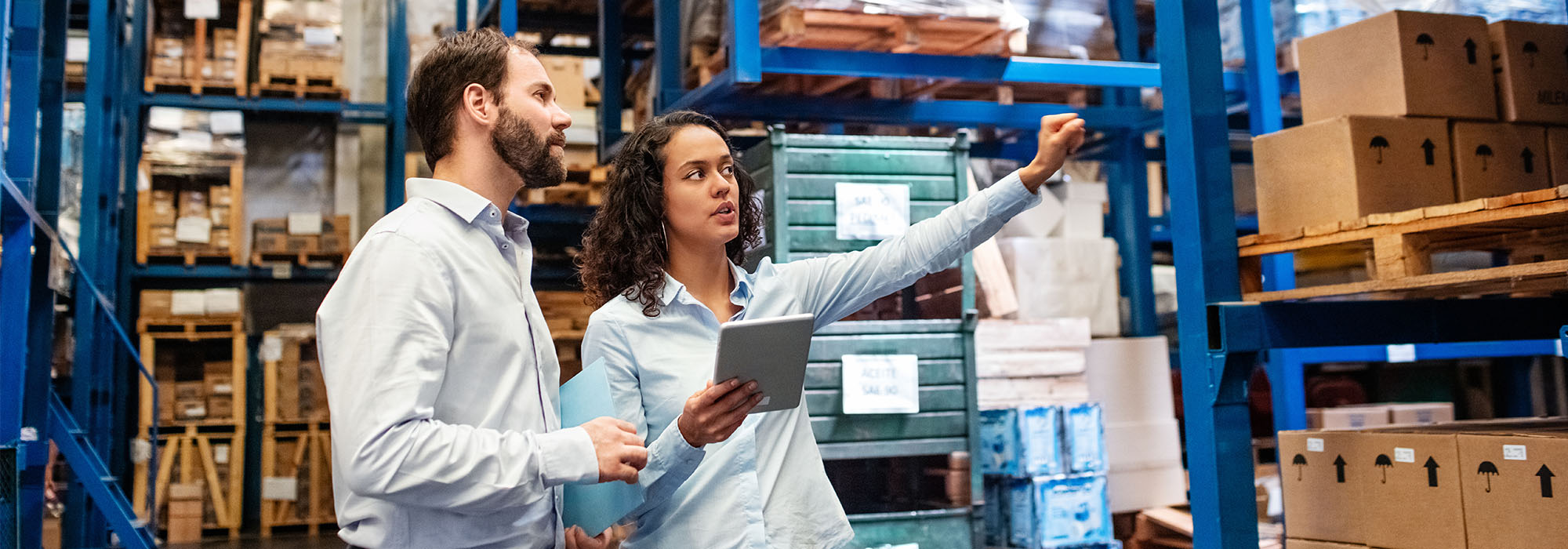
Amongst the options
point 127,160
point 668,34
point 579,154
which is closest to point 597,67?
point 579,154

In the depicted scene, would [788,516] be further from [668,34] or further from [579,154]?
[579,154]

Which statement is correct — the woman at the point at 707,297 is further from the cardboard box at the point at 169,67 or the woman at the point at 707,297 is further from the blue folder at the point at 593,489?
the cardboard box at the point at 169,67

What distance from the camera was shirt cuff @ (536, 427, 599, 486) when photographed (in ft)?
6.13

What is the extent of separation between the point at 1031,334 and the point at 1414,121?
3037 mm

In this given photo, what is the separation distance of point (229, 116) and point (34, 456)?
554 centimetres

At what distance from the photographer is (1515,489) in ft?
9.61

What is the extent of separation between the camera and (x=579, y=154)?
9.02 metres

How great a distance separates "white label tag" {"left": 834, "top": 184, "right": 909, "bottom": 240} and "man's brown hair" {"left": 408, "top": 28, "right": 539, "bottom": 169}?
2.59 meters

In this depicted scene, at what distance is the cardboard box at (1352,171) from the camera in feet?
10.3

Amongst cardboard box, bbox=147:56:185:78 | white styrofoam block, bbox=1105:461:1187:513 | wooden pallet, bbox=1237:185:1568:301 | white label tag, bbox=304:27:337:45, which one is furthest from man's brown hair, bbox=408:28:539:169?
cardboard box, bbox=147:56:185:78

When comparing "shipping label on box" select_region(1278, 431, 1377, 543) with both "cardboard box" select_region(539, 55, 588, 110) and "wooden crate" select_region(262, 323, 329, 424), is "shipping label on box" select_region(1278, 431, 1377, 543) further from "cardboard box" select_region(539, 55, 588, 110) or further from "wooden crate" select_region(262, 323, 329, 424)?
"wooden crate" select_region(262, 323, 329, 424)

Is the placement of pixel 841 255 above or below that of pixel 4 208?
below

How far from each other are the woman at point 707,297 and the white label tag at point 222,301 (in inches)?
303

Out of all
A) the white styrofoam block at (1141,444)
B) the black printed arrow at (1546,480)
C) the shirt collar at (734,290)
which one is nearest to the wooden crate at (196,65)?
the white styrofoam block at (1141,444)
